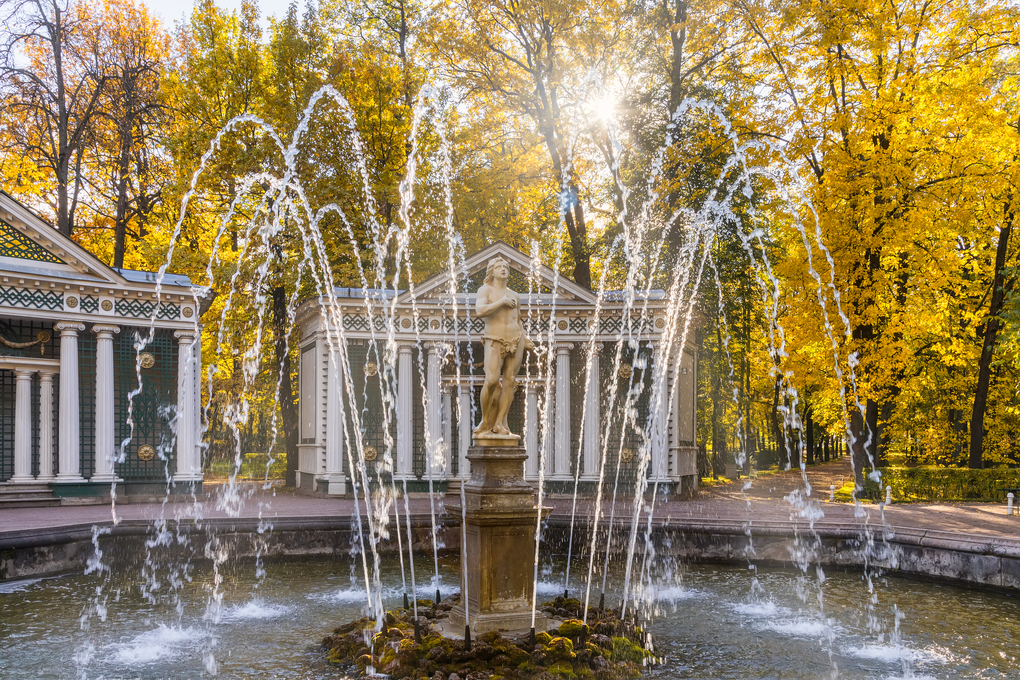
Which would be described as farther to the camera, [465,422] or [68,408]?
[465,422]

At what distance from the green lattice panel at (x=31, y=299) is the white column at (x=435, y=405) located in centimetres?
1009

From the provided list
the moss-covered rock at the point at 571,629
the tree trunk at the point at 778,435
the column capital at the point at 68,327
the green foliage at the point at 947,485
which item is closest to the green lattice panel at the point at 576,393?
the green foliage at the point at 947,485

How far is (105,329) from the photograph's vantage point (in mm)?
21047

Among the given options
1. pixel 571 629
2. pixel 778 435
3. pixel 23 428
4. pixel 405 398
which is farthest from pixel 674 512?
pixel 778 435

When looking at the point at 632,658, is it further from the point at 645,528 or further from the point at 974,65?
the point at 974,65

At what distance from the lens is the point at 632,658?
7.51m

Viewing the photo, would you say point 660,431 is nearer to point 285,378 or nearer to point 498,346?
point 285,378

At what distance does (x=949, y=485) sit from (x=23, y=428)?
2528 centimetres

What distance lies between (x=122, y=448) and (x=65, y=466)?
1374 mm

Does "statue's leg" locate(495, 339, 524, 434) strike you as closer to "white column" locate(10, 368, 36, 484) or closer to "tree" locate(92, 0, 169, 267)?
"white column" locate(10, 368, 36, 484)

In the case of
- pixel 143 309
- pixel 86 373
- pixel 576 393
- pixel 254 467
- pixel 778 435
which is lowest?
pixel 254 467

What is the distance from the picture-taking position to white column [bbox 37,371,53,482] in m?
20.4

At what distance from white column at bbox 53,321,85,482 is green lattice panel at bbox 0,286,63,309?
579mm

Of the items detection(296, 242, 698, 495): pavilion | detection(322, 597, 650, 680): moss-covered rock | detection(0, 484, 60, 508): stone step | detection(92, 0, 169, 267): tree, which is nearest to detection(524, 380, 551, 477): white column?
detection(296, 242, 698, 495): pavilion
